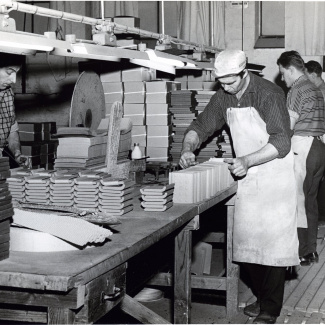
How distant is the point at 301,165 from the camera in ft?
20.5

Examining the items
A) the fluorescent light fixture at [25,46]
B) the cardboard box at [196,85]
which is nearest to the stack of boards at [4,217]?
the fluorescent light fixture at [25,46]

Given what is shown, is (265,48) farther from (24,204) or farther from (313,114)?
(24,204)

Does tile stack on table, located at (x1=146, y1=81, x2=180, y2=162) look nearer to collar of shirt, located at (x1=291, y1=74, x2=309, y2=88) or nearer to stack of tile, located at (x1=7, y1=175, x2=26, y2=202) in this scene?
collar of shirt, located at (x1=291, y1=74, x2=309, y2=88)

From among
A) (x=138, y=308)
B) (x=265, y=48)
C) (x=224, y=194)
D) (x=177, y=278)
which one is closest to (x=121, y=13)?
(x=265, y=48)

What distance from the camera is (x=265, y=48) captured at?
9.20 m

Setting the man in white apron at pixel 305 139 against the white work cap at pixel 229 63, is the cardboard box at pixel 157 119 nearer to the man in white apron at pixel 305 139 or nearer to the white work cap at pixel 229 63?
the man in white apron at pixel 305 139

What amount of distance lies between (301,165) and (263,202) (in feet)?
6.16

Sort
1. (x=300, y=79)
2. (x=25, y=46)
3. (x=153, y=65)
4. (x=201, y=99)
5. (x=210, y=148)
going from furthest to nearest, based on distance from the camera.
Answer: (x=201, y=99) < (x=210, y=148) < (x=300, y=79) < (x=153, y=65) < (x=25, y=46)

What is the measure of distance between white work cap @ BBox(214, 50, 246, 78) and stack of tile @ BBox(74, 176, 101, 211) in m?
1.34

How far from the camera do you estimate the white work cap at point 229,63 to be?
13.7ft

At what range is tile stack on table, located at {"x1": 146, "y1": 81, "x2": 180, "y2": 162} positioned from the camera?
6410 mm

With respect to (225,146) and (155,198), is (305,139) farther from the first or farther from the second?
(155,198)

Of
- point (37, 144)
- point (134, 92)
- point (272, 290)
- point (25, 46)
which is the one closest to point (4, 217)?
point (25, 46)

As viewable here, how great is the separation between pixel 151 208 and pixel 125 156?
1610 millimetres
